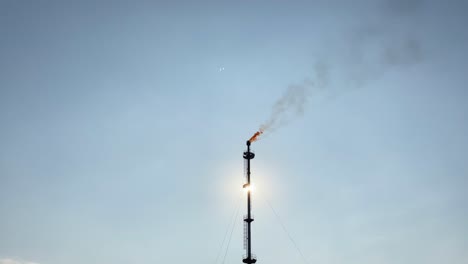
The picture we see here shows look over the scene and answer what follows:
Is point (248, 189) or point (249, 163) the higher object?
point (249, 163)

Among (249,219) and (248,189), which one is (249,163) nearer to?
(248,189)

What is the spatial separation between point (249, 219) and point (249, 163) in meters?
7.87

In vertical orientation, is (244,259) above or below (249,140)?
below

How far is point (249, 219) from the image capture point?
177ft

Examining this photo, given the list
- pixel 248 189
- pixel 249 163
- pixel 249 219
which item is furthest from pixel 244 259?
pixel 249 163

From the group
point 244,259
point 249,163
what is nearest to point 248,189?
point 249,163

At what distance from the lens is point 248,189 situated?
56594 mm

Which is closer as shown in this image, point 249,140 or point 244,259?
point 244,259

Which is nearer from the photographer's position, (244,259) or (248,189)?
(244,259)

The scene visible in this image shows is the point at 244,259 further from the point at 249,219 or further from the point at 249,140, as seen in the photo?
the point at 249,140

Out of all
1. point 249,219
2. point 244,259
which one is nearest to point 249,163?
point 249,219

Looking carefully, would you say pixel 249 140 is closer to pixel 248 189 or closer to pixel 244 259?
pixel 248 189

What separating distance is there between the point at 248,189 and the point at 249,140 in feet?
22.2

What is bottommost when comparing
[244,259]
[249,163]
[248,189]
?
[244,259]
